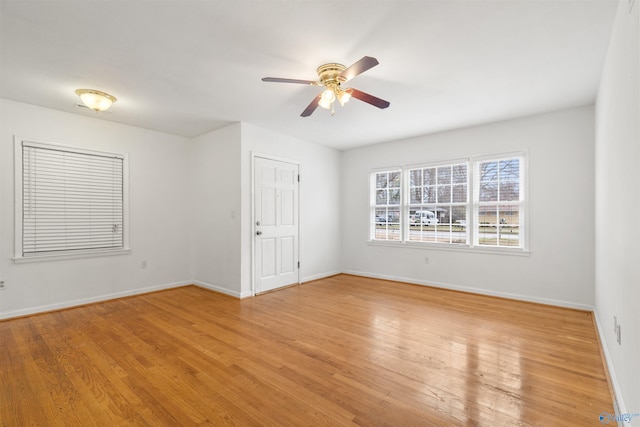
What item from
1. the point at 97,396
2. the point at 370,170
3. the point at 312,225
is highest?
the point at 370,170

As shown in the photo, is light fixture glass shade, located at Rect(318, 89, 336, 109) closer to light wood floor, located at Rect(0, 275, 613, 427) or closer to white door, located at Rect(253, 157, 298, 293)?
white door, located at Rect(253, 157, 298, 293)

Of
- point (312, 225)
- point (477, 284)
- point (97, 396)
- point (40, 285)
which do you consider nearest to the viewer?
Result: point (97, 396)

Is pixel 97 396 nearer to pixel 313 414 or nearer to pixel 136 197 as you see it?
pixel 313 414

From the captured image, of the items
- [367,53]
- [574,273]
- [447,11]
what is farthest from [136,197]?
[574,273]

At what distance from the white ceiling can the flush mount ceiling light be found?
9 centimetres

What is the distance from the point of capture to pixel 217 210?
15.9ft

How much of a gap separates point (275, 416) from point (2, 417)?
1.66 metres

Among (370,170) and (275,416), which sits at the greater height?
(370,170)

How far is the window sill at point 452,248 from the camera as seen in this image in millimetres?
4312

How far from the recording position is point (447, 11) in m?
2.04

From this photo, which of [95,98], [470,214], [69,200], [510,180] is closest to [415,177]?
[470,214]

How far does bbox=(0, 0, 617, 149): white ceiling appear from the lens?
2031 mm

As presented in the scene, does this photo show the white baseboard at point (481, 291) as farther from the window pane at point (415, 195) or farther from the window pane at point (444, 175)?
the window pane at point (444, 175)

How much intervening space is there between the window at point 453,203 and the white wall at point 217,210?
2.76m
